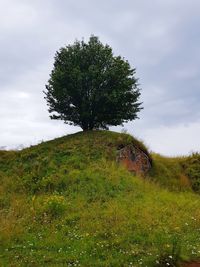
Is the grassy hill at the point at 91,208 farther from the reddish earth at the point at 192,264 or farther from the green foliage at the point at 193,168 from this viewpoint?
the reddish earth at the point at 192,264

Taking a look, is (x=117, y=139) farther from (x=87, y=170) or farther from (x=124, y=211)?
(x=124, y=211)

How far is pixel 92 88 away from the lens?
31938 mm

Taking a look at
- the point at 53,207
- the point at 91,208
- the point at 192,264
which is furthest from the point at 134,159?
the point at 192,264

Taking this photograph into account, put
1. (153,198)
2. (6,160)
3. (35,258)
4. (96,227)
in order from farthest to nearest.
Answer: (6,160) → (153,198) → (96,227) → (35,258)

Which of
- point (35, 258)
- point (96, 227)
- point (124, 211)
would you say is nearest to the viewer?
point (35, 258)

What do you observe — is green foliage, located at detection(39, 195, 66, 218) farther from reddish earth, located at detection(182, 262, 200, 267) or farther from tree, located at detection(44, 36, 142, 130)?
tree, located at detection(44, 36, 142, 130)

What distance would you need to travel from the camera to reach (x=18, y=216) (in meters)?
20.4

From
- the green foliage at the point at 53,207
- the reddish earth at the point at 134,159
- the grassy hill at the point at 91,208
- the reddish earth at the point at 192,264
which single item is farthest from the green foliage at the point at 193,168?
the reddish earth at the point at 192,264

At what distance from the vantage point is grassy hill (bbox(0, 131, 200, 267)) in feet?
50.2

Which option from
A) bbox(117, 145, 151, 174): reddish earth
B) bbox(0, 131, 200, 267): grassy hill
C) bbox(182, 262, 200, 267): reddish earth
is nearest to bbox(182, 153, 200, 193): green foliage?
bbox(0, 131, 200, 267): grassy hill

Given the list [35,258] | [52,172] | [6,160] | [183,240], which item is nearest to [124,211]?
[183,240]

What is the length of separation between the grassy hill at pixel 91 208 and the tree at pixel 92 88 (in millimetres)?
1603

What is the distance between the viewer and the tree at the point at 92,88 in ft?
104

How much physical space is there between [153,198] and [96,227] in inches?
249
